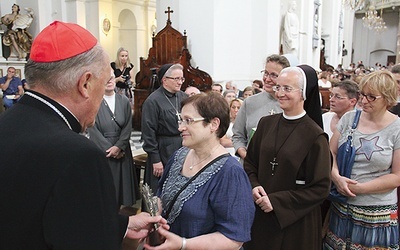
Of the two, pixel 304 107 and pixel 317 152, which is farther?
pixel 304 107

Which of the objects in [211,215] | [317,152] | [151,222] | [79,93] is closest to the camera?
[79,93]

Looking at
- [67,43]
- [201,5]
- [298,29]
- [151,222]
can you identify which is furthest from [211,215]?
[298,29]

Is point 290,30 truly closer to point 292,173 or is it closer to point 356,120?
point 356,120

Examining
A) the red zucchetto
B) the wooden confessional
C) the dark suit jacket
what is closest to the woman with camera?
the wooden confessional

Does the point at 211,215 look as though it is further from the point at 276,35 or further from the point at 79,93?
the point at 276,35

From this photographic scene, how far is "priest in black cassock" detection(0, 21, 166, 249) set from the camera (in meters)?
1.00

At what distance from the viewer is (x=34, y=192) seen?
100 cm

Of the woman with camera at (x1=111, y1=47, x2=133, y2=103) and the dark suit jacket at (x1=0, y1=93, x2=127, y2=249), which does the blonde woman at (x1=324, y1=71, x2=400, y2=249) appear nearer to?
the dark suit jacket at (x1=0, y1=93, x2=127, y2=249)

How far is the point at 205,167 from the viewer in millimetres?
1751

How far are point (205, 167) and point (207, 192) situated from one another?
0.13m

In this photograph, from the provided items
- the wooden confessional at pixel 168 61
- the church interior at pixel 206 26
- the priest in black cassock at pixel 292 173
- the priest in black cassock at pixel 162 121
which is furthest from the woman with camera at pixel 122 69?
the priest in black cassock at pixel 292 173

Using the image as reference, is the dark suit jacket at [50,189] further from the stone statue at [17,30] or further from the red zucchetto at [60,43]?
the stone statue at [17,30]

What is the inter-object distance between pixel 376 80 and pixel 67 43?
2026 millimetres

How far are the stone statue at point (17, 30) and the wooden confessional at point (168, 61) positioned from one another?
4.31 m
